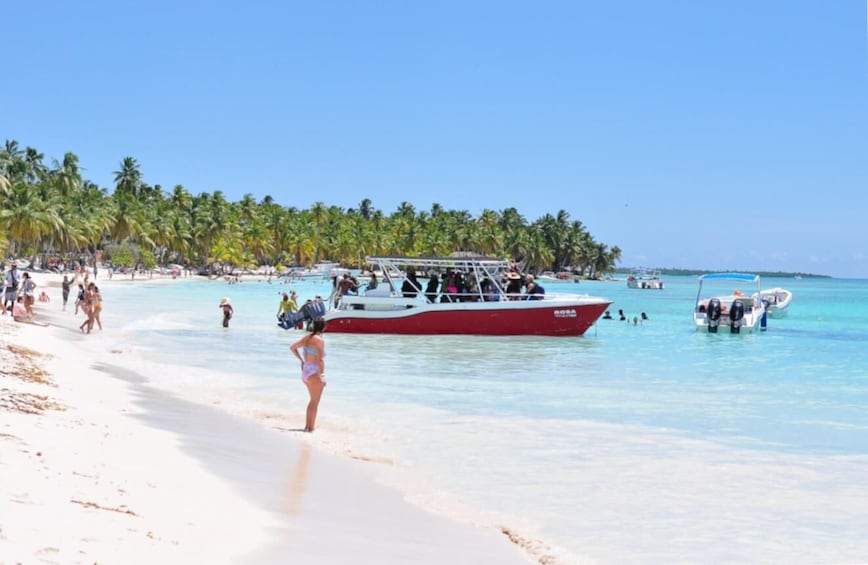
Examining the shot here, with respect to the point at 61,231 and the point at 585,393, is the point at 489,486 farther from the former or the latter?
the point at 61,231

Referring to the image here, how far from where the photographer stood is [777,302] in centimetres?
5062

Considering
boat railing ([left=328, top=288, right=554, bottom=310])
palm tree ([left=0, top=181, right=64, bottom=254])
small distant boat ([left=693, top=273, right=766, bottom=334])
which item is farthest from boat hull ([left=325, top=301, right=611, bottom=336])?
palm tree ([left=0, top=181, right=64, bottom=254])

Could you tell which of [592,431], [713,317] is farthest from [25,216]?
[592,431]

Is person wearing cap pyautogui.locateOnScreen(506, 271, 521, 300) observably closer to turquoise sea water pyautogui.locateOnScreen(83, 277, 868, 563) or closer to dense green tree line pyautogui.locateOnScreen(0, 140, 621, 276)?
turquoise sea water pyautogui.locateOnScreen(83, 277, 868, 563)

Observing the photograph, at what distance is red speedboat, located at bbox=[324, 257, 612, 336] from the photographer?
27.3 meters

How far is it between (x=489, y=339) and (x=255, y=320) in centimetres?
1189

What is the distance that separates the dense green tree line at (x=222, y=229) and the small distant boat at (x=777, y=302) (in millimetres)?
17251

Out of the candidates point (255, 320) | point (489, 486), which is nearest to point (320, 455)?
point (489, 486)

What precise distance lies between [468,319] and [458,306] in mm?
499

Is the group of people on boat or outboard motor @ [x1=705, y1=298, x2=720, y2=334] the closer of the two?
the group of people on boat

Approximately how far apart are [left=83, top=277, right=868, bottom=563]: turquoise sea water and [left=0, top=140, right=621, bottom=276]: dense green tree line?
41.7m

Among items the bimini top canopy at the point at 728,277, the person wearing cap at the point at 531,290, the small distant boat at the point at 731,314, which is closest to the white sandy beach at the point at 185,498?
the person wearing cap at the point at 531,290

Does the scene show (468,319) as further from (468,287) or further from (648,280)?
(648,280)

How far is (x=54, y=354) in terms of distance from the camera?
16047 mm
